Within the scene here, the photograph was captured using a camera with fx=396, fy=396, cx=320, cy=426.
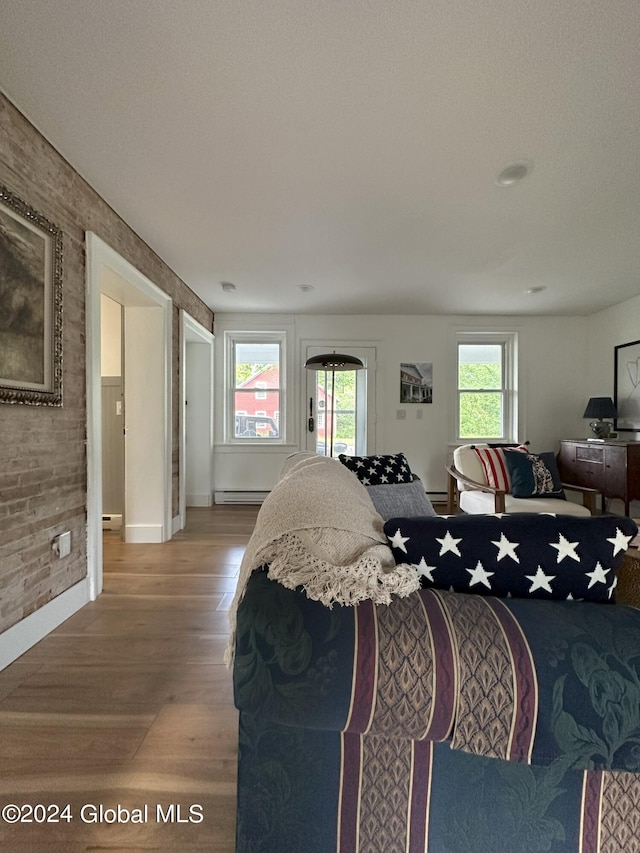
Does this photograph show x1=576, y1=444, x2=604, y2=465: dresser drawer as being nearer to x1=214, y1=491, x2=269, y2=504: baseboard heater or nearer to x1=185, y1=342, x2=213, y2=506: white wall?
x1=214, y1=491, x2=269, y2=504: baseboard heater

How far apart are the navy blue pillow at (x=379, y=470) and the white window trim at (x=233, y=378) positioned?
2.23 meters

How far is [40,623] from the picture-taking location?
6.36 ft

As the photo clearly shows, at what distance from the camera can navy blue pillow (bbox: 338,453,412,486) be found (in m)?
2.98

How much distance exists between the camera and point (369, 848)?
0.79 meters

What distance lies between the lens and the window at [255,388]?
17.1 ft

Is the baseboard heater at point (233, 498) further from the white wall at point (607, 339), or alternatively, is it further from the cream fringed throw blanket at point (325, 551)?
the white wall at point (607, 339)

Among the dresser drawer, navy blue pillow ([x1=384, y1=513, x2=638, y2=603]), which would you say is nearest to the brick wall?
navy blue pillow ([x1=384, y1=513, x2=638, y2=603])

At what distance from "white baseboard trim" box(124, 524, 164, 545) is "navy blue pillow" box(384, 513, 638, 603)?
3072mm

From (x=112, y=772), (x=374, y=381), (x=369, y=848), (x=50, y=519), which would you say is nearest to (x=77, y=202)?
(x=50, y=519)

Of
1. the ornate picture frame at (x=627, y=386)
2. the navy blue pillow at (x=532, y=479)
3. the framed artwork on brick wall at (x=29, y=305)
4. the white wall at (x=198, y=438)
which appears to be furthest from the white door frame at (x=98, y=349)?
the ornate picture frame at (x=627, y=386)

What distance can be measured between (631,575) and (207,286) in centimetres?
404

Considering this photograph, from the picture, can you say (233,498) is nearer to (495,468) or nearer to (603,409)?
(495,468)

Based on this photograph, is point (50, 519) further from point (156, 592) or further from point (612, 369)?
point (612, 369)

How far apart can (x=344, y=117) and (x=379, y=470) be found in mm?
2156
